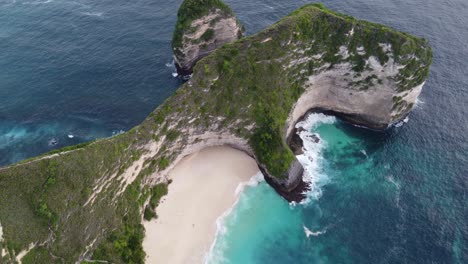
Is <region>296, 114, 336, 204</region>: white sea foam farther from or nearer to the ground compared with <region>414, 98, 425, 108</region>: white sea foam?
nearer to the ground

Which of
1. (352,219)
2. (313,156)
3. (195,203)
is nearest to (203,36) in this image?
(313,156)

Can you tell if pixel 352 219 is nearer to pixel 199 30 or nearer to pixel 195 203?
pixel 195 203

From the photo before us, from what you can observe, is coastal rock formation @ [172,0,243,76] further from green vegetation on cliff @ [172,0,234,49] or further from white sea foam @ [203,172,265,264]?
white sea foam @ [203,172,265,264]

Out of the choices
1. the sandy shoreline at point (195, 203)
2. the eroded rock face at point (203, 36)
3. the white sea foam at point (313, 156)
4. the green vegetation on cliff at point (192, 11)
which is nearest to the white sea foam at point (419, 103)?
the white sea foam at point (313, 156)

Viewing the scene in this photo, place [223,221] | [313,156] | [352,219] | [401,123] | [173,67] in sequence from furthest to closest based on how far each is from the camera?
1. [173,67]
2. [401,123]
3. [313,156]
4. [352,219]
5. [223,221]

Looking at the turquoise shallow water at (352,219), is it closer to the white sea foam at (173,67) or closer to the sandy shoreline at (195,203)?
the sandy shoreline at (195,203)

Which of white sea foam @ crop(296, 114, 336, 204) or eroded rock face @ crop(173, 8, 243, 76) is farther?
eroded rock face @ crop(173, 8, 243, 76)

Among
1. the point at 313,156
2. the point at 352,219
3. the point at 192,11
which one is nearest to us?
the point at 352,219

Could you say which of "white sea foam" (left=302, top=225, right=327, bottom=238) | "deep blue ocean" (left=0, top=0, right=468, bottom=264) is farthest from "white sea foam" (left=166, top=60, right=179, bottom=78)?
"white sea foam" (left=302, top=225, right=327, bottom=238)
